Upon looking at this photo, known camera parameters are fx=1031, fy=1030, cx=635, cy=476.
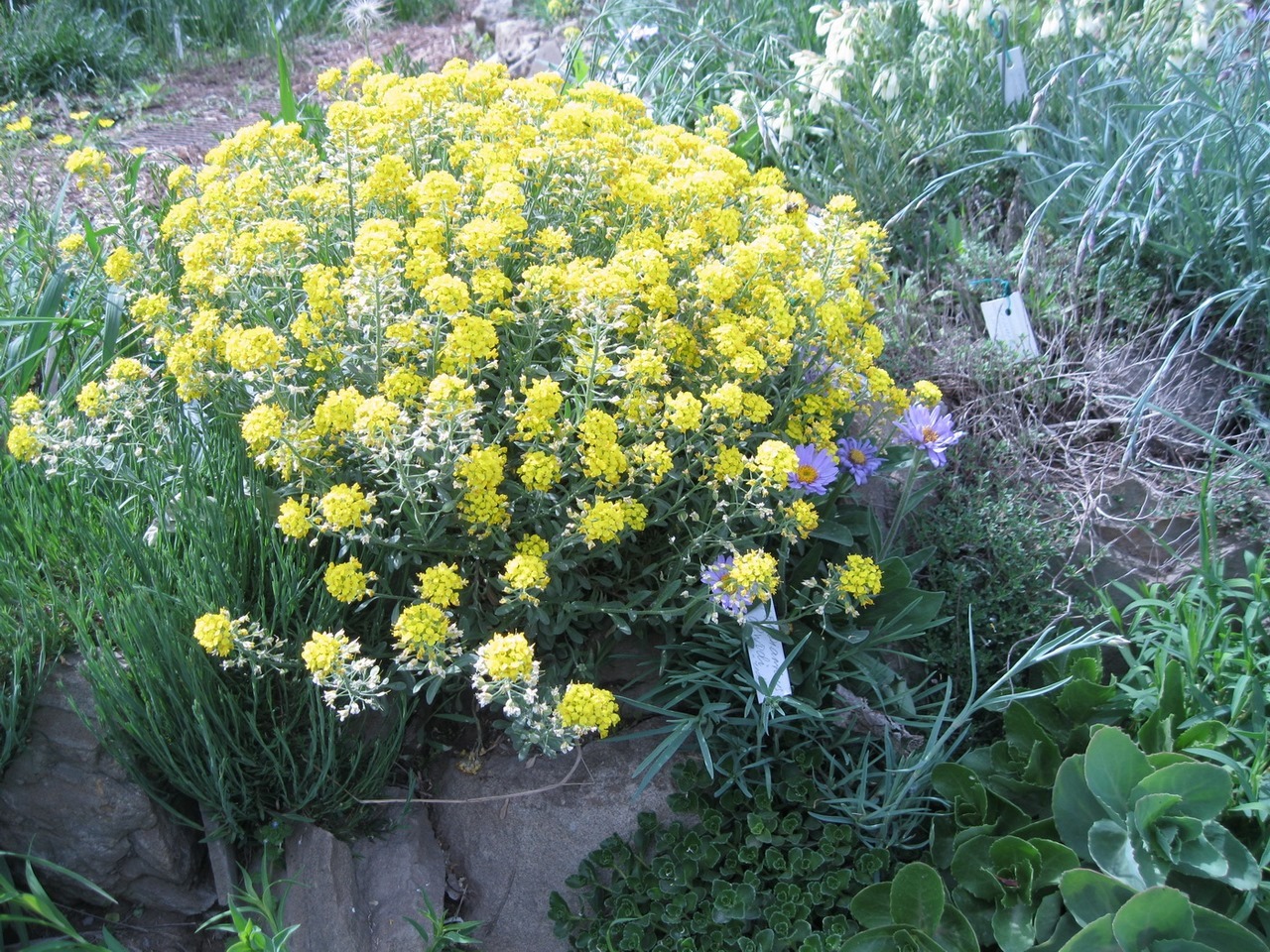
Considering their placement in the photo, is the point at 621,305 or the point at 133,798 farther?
the point at 133,798

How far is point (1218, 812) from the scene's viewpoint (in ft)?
5.85

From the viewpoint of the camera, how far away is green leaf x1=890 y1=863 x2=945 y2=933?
1.89m

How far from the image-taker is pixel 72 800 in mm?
2033

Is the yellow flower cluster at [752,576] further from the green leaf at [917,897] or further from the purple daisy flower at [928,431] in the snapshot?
the purple daisy flower at [928,431]

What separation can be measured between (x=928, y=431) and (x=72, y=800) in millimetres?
1995

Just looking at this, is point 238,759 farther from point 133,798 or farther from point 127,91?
point 127,91

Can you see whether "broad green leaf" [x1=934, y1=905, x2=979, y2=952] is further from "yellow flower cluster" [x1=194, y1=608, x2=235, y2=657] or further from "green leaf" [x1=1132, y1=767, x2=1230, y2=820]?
"yellow flower cluster" [x1=194, y1=608, x2=235, y2=657]

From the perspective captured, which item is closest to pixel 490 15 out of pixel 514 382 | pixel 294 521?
pixel 514 382

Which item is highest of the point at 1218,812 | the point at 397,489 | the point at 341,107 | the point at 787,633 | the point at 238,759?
the point at 341,107

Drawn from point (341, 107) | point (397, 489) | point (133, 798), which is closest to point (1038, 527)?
point (397, 489)

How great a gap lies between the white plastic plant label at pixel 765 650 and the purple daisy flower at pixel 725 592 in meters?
0.07

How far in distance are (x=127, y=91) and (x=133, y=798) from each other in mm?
4535

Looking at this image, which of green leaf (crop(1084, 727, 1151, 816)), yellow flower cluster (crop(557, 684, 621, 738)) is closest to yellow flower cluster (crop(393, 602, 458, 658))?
yellow flower cluster (crop(557, 684, 621, 738))

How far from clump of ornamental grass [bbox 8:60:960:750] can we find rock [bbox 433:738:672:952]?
0.24 metres
